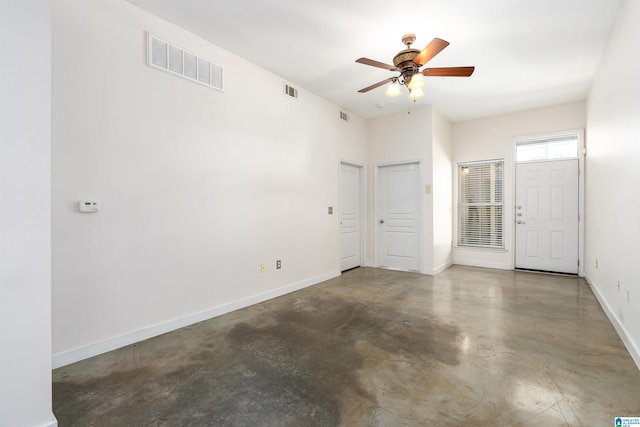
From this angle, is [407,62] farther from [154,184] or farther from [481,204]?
[481,204]

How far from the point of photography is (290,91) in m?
4.32

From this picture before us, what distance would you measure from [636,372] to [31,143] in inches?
162

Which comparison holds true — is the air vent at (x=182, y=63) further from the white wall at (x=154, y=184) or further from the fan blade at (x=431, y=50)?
the fan blade at (x=431, y=50)

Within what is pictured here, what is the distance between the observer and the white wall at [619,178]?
235cm

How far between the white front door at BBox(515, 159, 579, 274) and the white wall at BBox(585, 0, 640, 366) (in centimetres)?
117

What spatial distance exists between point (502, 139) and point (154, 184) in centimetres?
599

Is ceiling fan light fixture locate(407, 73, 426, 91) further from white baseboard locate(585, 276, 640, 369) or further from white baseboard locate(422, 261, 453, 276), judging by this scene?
white baseboard locate(422, 261, 453, 276)

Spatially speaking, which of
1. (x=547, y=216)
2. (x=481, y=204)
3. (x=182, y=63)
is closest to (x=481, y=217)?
(x=481, y=204)

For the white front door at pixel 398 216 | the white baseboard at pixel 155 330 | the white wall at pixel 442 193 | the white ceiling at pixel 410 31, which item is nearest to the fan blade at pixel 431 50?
the white ceiling at pixel 410 31

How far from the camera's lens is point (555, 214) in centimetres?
529

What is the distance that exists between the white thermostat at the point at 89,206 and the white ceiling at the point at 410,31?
184 cm

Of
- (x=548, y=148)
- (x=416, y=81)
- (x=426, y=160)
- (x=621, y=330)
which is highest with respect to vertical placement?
(x=416, y=81)

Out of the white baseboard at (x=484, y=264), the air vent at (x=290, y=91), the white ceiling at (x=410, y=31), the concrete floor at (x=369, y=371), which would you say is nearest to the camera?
the concrete floor at (x=369, y=371)

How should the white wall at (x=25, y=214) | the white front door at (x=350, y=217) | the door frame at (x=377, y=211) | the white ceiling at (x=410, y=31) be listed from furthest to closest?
1. the white front door at (x=350, y=217)
2. the door frame at (x=377, y=211)
3. the white ceiling at (x=410, y=31)
4. the white wall at (x=25, y=214)
